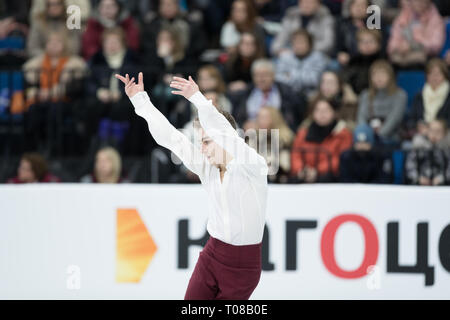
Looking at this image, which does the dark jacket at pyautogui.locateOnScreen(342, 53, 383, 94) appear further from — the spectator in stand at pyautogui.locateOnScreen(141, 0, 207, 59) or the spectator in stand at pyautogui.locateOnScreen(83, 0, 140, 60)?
the spectator in stand at pyautogui.locateOnScreen(83, 0, 140, 60)

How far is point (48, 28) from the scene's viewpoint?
35.2 ft

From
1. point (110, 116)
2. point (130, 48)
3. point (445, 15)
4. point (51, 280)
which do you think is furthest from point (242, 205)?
point (445, 15)

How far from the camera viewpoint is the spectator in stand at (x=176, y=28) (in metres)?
10.5

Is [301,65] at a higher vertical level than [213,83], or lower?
higher

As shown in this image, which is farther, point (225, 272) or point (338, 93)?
point (338, 93)

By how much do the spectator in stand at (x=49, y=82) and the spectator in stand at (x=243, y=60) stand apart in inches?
61.8

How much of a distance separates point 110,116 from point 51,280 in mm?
2085

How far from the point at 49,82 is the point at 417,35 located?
4023 mm

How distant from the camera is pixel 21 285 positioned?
803cm

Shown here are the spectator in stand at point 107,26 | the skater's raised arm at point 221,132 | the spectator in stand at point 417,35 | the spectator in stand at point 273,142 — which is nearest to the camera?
the skater's raised arm at point 221,132

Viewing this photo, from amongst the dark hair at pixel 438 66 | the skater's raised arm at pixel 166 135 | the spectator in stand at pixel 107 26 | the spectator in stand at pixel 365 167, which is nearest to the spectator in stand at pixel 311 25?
the dark hair at pixel 438 66

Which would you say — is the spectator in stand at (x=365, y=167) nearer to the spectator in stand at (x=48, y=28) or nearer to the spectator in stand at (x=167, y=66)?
the spectator in stand at (x=167, y=66)

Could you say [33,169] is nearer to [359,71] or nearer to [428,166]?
[359,71]

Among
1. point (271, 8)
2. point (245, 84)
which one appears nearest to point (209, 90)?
point (245, 84)
